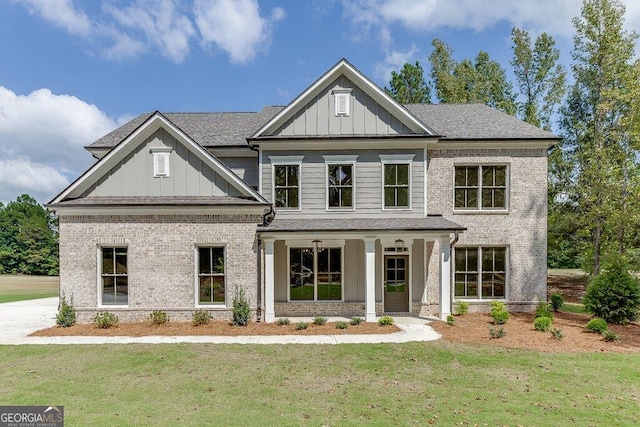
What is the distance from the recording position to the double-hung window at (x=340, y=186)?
46.9ft

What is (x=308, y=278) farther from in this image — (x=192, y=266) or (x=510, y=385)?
(x=510, y=385)

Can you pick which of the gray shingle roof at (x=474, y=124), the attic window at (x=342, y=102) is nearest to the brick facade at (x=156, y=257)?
the attic window at (x=342, y=102)

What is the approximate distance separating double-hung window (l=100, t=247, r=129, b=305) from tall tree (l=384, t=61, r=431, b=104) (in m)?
27.5

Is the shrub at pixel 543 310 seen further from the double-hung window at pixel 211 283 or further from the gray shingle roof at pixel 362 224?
the double-hung window at pixel 211 283

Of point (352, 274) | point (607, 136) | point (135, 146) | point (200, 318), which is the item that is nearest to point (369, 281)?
point (352, 274)

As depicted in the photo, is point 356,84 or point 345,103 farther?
point 345,103

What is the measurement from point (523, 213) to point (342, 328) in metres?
9.41

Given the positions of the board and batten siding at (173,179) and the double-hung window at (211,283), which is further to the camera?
the board and batten siding at (173,179)

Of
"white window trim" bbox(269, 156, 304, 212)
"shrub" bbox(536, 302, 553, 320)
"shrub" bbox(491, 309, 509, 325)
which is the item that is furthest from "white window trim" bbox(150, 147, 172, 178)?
"shrub" bbox(536, 302, 553, 320)

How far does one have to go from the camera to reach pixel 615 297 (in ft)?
41.7

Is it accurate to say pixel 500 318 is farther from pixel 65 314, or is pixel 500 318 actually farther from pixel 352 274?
pixel 65 314

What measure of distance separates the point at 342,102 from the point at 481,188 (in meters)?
7.02

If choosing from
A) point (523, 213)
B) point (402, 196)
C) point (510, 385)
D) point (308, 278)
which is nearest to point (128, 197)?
point (308, 278)

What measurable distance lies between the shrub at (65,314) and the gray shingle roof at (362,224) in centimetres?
734
